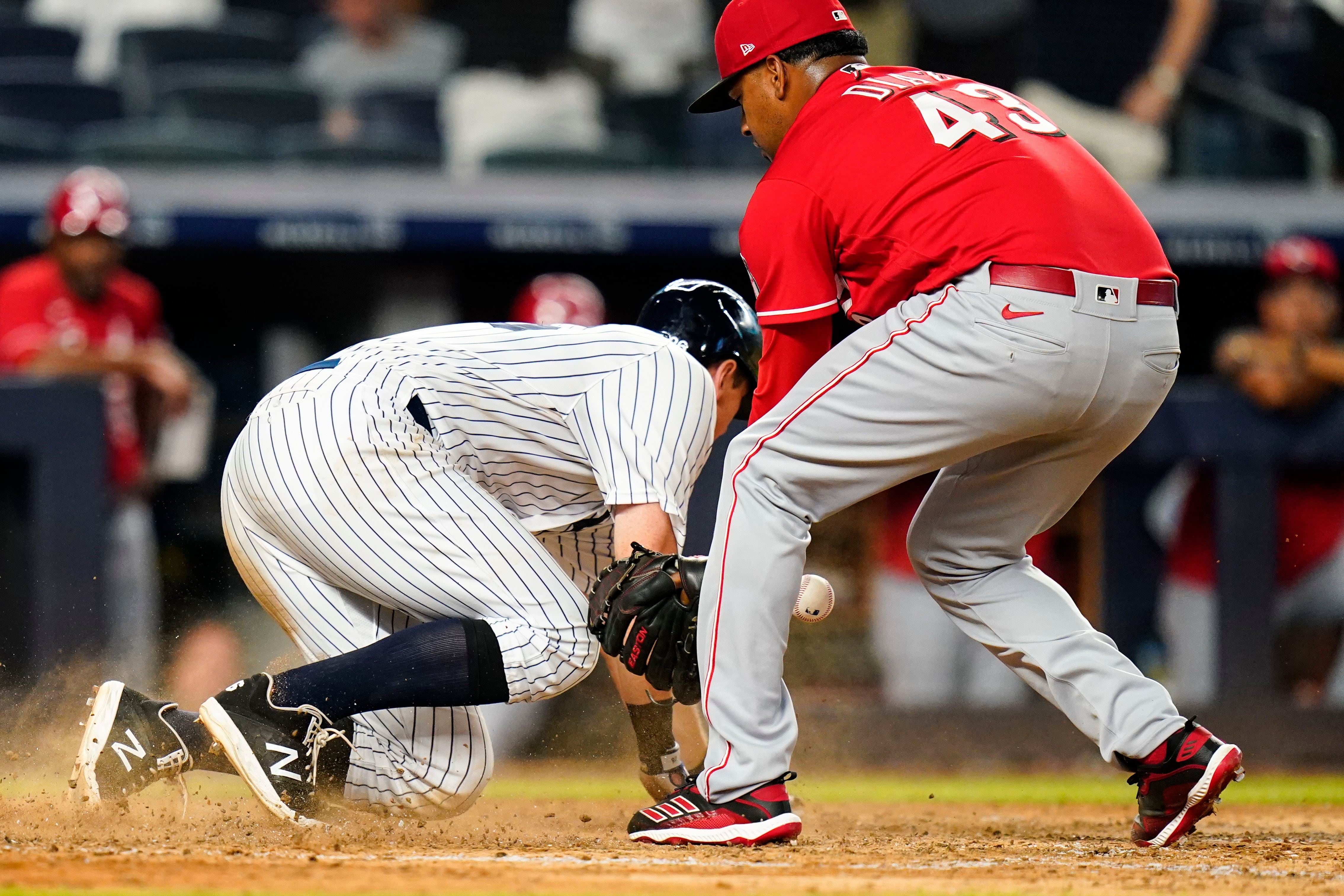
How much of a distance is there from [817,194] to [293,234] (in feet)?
14.3

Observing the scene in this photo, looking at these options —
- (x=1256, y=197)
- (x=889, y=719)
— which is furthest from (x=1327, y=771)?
(x=1256, y=197)

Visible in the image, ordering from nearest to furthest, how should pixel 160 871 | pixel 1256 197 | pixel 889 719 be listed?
pixel 160 871 → pixel 889 719 → pixel 1256 197

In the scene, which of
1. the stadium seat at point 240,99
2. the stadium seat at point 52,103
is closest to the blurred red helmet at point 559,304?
the stadium seat at point 240,99

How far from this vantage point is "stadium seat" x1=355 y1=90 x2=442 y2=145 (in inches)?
283

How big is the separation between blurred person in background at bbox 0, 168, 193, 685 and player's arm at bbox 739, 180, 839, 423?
11.4 ft

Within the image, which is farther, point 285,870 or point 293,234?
point 293,234

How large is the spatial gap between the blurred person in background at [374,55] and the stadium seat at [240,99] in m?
0.11

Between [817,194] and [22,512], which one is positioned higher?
[817,194]

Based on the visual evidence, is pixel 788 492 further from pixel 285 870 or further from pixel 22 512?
pixel 22 512

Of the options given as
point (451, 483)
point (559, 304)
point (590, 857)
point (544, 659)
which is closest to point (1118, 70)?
point (559, 304)

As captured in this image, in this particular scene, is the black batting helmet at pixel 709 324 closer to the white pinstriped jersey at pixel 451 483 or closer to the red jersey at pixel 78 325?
the white pinstriped jersey at pixel 451 483

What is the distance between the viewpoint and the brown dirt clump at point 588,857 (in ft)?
7.32

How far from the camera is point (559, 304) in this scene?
6.06 meters

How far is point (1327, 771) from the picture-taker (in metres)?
5.47
